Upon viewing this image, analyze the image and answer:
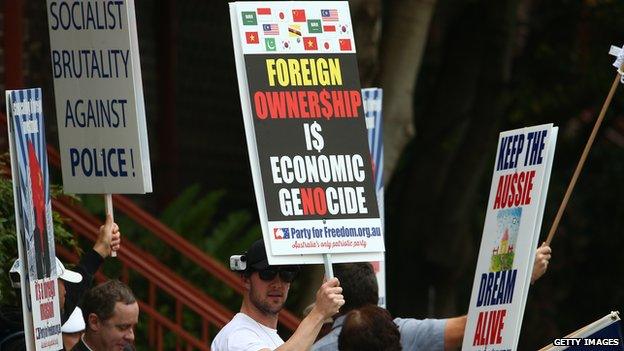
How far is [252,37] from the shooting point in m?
7.34

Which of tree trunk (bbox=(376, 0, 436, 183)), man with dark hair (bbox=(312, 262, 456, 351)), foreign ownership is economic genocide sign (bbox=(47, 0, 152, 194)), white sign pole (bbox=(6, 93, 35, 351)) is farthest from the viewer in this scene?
tree trunk (bbox=(376, 0, 436, 183))

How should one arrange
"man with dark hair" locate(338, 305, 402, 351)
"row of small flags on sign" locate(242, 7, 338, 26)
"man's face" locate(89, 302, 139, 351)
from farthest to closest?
"man's face" locate(89, 302, 139, 351) → "row of small flags on sign" locate(242, 7, 338, 26) → "man with dark hair" locate(338, 305, 402, 351)

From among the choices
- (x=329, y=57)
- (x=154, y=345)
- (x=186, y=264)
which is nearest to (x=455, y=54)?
(x=186, y=264)

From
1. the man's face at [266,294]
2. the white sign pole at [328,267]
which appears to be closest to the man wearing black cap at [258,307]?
the man's face at [266,294]

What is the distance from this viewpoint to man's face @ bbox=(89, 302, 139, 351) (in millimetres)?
7453

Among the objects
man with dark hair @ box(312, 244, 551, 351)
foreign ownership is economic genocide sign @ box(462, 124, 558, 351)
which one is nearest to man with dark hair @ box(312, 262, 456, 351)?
man with dark hair @ box(312, 244, 551, 351)

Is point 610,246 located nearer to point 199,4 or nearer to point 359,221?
point 199,4

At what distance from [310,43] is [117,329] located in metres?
1.56

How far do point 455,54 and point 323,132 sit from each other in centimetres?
819

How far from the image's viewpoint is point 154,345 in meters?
11.2

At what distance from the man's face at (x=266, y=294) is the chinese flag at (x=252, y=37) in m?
1.03

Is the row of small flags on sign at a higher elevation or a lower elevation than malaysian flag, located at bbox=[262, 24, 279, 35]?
higher

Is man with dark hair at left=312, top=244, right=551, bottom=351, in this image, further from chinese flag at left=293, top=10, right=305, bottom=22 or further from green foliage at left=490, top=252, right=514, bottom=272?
chinese flag at left=293, top=10, right=305, bottom=22

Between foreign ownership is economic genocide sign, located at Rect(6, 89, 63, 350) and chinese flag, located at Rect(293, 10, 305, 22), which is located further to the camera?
chinese flag, located at Rect(293, 10, 305, 22)
